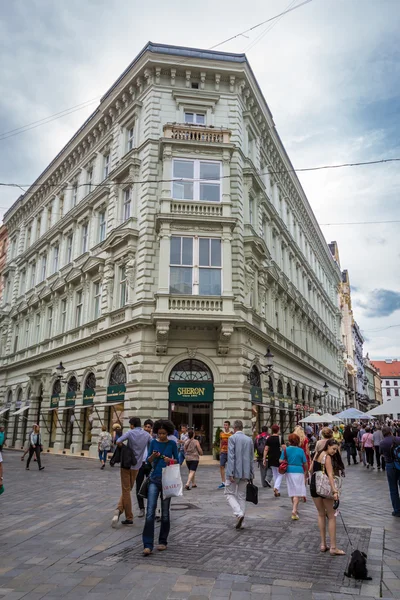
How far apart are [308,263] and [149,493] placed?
38730 mm

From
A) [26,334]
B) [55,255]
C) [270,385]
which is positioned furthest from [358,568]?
[26,334]

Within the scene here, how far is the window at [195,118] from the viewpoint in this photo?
25.8 metres

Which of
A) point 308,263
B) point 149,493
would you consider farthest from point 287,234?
point 149,493

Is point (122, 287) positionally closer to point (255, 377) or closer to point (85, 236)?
point (85, 236)

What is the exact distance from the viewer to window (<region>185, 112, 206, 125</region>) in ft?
84.5

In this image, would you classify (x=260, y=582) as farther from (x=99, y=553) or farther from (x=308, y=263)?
(x=308, y=263)

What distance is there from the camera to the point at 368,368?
117062 millimetres

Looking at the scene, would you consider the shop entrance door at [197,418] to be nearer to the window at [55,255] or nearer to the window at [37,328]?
the window at [55,255]

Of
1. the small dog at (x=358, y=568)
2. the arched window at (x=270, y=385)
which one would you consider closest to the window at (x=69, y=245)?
the arched window at (x=270, y=385)

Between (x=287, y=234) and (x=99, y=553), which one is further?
(x=287, y=234)

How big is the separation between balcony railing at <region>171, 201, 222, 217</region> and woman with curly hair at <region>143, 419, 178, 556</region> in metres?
16.3

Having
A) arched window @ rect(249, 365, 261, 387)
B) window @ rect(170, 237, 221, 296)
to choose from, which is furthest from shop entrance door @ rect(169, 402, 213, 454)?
window @ rect(170, 237, 221, 296)

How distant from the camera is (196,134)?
2408 cm

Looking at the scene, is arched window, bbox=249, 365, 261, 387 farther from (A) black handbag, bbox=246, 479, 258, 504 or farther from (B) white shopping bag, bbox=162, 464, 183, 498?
(B) white shopping bag, bbox=162, 464, 183, 498
